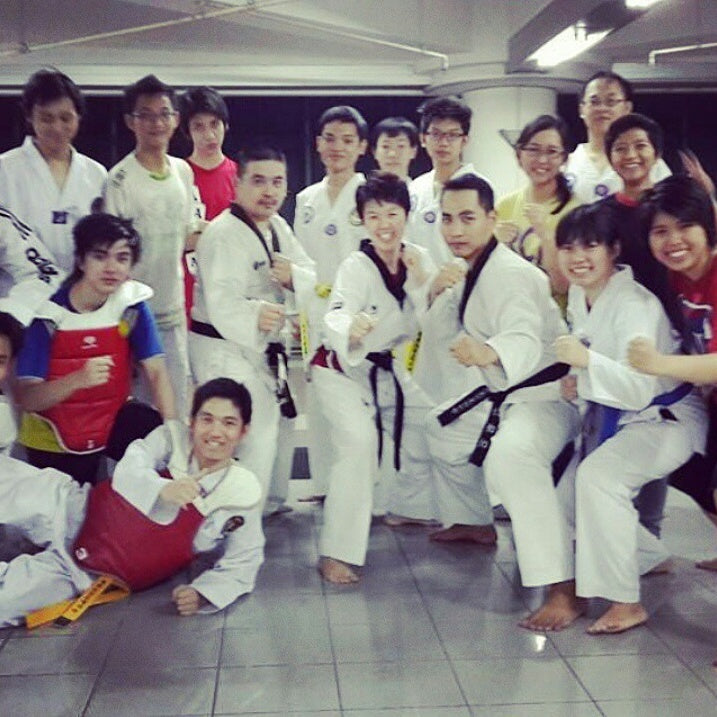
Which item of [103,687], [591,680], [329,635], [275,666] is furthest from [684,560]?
[103,687]

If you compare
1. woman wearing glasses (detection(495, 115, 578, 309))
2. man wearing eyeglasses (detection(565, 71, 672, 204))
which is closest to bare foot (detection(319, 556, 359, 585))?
woman wearing glasses (detection(495, 115, 578, 309))

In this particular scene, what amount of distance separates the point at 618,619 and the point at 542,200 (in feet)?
5.47

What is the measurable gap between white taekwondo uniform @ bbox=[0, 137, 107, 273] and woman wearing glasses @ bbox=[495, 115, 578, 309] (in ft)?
5.10

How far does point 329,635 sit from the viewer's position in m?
2.72

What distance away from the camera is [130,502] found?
289 cm

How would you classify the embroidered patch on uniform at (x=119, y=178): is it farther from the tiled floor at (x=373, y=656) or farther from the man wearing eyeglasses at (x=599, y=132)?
the man wearing eyeglasses at (x=599, y=132)

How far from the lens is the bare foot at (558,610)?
2768 mm

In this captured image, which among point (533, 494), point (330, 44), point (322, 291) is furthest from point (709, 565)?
point (330, 44)

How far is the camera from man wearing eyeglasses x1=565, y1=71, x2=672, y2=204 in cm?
390

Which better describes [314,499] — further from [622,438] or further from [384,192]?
[622,438]

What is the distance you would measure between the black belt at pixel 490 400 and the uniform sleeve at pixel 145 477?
3.13 feet

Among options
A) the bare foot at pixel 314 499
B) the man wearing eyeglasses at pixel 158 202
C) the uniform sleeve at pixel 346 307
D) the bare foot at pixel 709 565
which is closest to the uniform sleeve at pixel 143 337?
the man wearing eyeglasses at pixel 158 202

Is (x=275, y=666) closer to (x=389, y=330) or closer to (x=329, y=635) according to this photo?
(x=329, y=635)

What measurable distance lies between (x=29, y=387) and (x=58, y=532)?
51 centimetres
